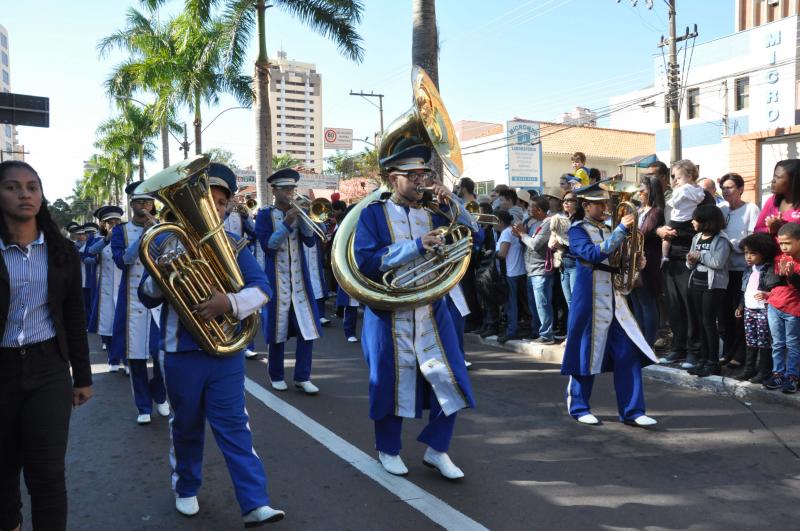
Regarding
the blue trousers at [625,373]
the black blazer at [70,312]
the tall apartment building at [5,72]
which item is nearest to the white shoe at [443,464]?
the blue trousers at [625,373]

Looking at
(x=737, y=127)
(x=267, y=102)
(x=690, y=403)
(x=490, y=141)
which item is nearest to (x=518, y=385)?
(x=690, y=403)

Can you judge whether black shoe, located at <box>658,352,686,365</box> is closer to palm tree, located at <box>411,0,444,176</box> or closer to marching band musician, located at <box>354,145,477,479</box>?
marching band musician, located at <box>354,145,477,479</box>

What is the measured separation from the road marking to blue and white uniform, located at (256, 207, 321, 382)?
1.85 ft

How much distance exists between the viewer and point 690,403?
19.4 ft

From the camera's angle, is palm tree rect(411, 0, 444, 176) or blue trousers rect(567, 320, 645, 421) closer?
blue trousers rect(567, 320, 645, 421)

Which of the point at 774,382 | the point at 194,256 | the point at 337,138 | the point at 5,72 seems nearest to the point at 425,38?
the point at 774,382

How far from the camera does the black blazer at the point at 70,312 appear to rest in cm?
310

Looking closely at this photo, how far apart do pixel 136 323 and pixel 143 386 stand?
597 mm

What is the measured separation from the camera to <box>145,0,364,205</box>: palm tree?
17859mm

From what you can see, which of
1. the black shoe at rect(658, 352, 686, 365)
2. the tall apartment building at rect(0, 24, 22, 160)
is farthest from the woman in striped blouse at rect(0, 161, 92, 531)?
the tall apartment building at rect(0, 24, 22, 160)

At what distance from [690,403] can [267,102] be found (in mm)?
14458

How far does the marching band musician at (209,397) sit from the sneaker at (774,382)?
442cm

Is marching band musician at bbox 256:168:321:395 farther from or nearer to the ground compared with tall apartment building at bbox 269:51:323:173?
nearer to the ground

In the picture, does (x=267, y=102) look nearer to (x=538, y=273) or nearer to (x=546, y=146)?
(x=538, y=273)
